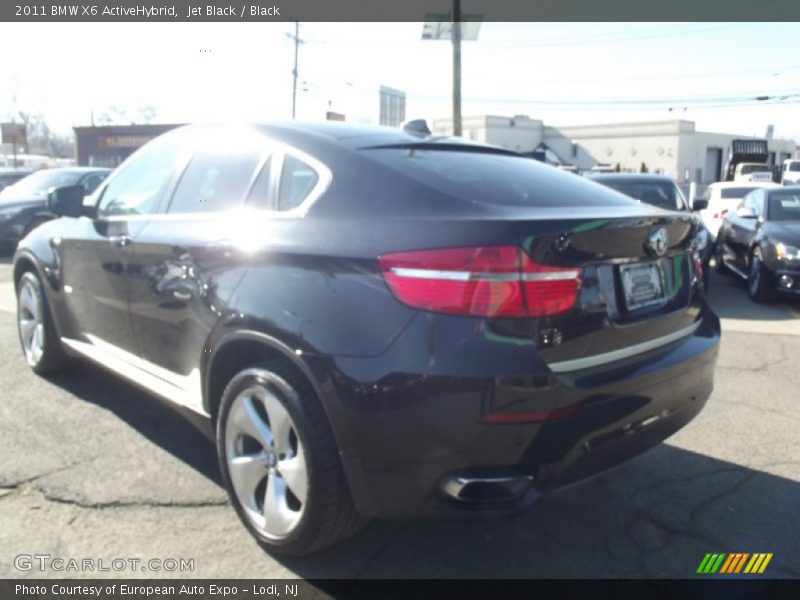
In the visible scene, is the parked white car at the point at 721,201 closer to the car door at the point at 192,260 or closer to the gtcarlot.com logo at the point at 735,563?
the gtcarlot.com logo at the point at 735,563

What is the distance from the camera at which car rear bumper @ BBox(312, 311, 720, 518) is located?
217 cm

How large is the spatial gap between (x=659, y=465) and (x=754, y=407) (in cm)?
132

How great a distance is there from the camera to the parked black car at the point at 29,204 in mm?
12180

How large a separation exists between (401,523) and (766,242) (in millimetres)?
6962

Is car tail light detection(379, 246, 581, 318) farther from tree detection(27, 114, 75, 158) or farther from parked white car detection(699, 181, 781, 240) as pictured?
tree detection(27, 114, 75, 158)

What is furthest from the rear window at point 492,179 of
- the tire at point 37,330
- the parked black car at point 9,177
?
the parked black car at point 9,177

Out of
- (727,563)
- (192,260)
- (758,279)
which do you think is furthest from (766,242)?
(192,260)

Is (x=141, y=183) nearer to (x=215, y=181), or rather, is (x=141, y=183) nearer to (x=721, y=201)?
(x=215, y=181)

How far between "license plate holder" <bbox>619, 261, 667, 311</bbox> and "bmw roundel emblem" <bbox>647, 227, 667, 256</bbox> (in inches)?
1.9

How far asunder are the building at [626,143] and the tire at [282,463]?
5745 centimetres

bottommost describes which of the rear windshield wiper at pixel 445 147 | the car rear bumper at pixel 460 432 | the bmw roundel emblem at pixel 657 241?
the car rear bumper at pixel 460 432

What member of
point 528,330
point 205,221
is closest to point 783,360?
point 528,330

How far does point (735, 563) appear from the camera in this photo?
269 centimetres

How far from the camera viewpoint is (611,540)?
113 inches
